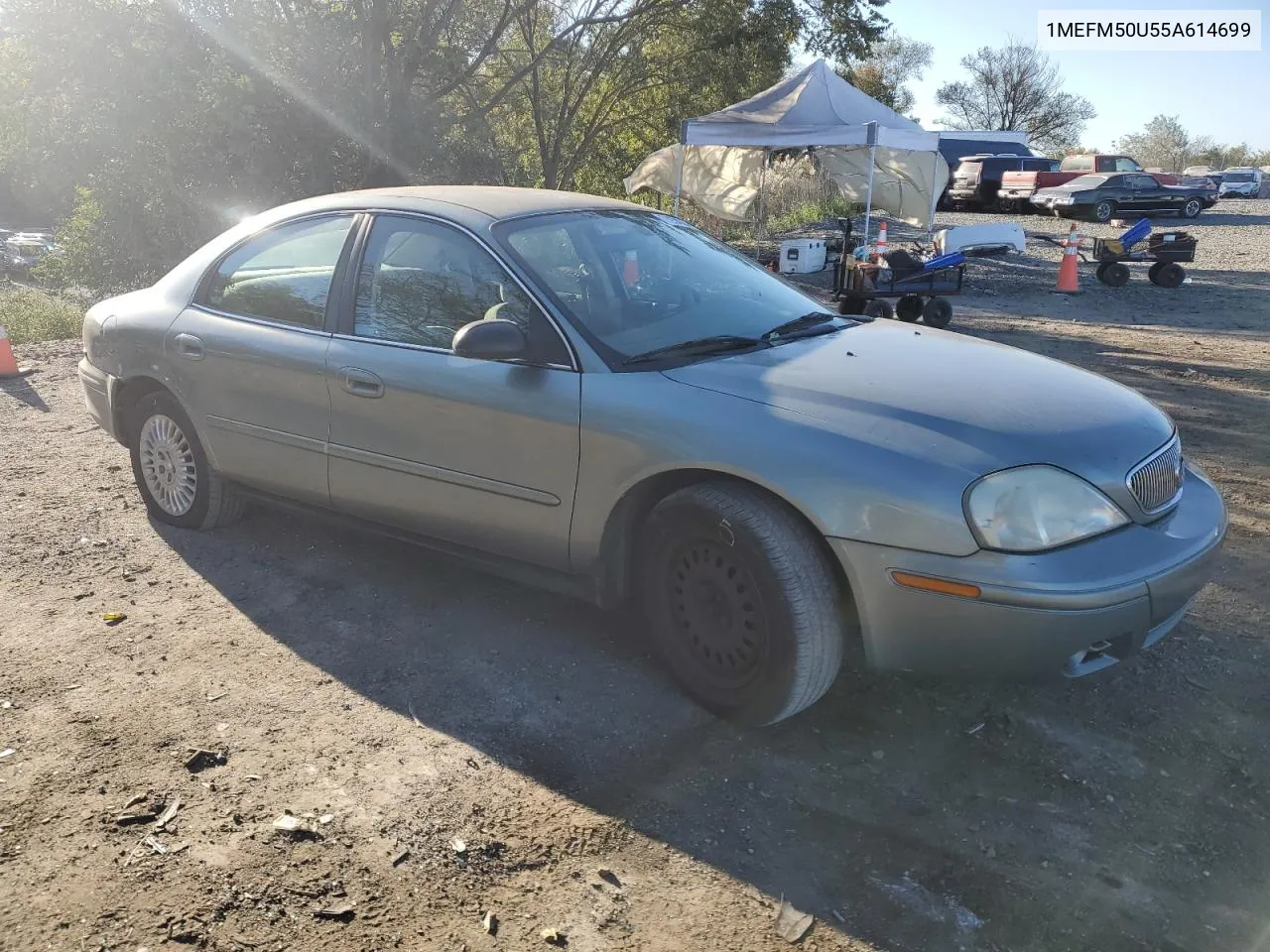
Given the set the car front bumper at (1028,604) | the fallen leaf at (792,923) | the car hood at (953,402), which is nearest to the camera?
the fallen leaf at (792,923)

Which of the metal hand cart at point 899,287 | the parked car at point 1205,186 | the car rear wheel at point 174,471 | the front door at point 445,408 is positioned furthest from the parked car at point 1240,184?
the car rear wheel at point 174,471

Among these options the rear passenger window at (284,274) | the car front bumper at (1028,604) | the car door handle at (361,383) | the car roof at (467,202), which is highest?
the car roof at (467,202)

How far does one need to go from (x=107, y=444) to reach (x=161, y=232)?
954 cm

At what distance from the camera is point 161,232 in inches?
576

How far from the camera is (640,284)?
12.1 ft

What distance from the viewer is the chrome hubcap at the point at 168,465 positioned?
4625 millimetres

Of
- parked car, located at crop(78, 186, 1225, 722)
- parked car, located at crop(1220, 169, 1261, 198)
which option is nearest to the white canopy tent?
parked car, located at crop(78, 186, 1225, 722)

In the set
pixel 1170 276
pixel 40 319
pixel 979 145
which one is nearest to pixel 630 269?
pixel 40 319

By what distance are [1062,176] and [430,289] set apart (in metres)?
28.4

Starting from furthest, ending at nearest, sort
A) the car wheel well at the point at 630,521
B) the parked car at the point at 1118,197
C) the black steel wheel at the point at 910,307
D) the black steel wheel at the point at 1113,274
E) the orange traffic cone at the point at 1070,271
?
1. the parked car at the point at 1118,197
2. the black steel wheel at the point at 1113,274
3. the orange traffic cone at the point at 1070,271
4. the black steel wheel at the point at 910,307
5. the car wheel well at the point at 630,521

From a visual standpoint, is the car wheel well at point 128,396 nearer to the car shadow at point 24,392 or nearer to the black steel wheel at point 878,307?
the car shadow at point 24,392

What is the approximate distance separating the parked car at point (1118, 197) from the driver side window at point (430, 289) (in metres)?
26.0

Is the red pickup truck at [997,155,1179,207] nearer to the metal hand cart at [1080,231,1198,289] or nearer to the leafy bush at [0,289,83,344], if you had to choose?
the metal hand cart at [1080,231,1198,289]

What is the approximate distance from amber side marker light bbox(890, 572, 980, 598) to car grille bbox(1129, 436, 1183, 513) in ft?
2.11
